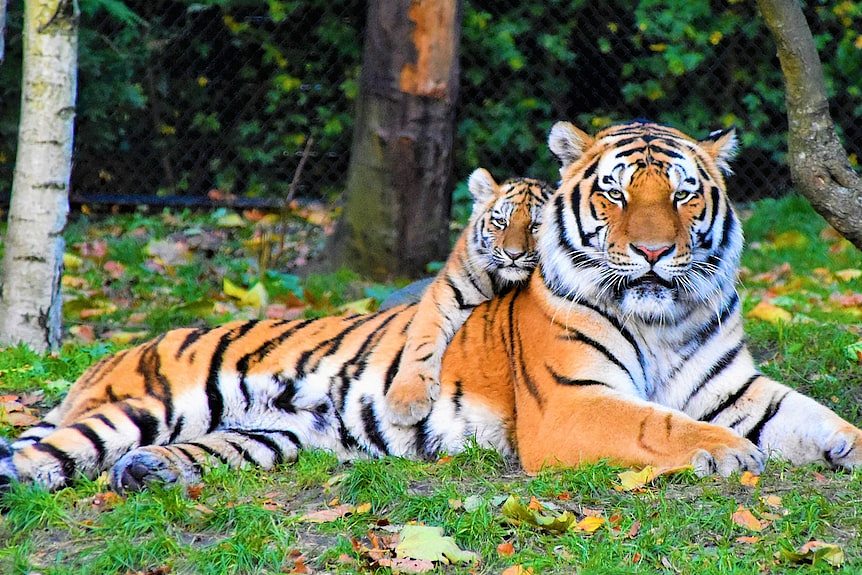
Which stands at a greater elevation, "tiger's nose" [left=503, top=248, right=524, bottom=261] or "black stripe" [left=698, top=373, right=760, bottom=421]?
"tiger's nose" [left=503, top=248, right=524, bottom=261]

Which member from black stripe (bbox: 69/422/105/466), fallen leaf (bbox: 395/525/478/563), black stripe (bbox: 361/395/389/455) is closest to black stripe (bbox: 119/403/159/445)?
black stripe (bbox: 69/422/105/466)

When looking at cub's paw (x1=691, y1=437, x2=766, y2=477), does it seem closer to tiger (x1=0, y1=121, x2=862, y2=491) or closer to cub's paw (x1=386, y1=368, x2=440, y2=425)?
tiger (x1=0, y1=121, x2=862, y2=491)

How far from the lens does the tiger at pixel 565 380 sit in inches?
146

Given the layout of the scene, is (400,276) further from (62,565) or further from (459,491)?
(62,565)

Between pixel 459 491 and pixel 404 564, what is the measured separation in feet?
1.83

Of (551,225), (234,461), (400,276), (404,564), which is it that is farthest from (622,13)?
(404,564)

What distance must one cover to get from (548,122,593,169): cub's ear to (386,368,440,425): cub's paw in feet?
3.14

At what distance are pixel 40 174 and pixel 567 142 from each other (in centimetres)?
278

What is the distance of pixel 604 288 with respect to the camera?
3902 mm

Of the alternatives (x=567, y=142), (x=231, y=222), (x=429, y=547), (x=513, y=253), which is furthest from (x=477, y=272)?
(x=231, y=222)

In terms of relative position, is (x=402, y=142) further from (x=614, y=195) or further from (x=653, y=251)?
(x=653, y=251)

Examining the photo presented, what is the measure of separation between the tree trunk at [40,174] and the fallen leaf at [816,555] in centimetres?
400

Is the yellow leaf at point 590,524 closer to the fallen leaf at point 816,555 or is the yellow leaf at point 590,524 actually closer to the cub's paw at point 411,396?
the fallen leaf at point 816,555

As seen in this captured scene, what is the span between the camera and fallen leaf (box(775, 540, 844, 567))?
2.88 m
